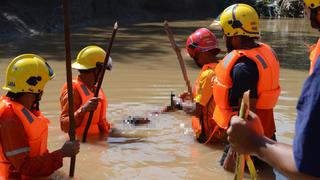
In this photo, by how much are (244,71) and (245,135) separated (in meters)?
2.14

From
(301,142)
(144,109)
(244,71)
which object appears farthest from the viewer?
(144,109)

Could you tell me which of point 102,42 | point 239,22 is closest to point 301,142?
point 239,22

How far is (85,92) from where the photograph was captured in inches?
224

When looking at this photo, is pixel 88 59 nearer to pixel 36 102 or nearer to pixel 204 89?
pixel 204 89

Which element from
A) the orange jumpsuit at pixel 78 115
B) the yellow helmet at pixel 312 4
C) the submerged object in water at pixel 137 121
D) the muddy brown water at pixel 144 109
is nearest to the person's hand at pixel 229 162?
the muddy brown water at pixel 144 109

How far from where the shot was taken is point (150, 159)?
5.45 m

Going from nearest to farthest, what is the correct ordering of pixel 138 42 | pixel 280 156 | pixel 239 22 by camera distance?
1. pixel 280 156
2. pixel 239 22
3. pixel 138 42

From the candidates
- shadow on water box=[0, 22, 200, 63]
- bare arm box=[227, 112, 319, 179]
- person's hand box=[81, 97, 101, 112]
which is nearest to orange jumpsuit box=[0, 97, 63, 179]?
person's hand box=[81, 97, 101, 112]

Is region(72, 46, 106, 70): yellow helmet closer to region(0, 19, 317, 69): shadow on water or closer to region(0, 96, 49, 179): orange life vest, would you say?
region(0, 96, 49, 179): orange life vest

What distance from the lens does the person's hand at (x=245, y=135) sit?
219cm

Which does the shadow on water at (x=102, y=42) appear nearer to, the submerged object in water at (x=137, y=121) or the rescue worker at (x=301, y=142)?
the submerged object in water at (x=137, y=121)

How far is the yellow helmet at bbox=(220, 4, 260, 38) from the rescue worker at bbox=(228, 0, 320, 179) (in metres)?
2.45

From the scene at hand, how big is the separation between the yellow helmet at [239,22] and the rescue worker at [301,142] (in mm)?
2448

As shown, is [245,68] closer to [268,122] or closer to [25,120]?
[268,122]
